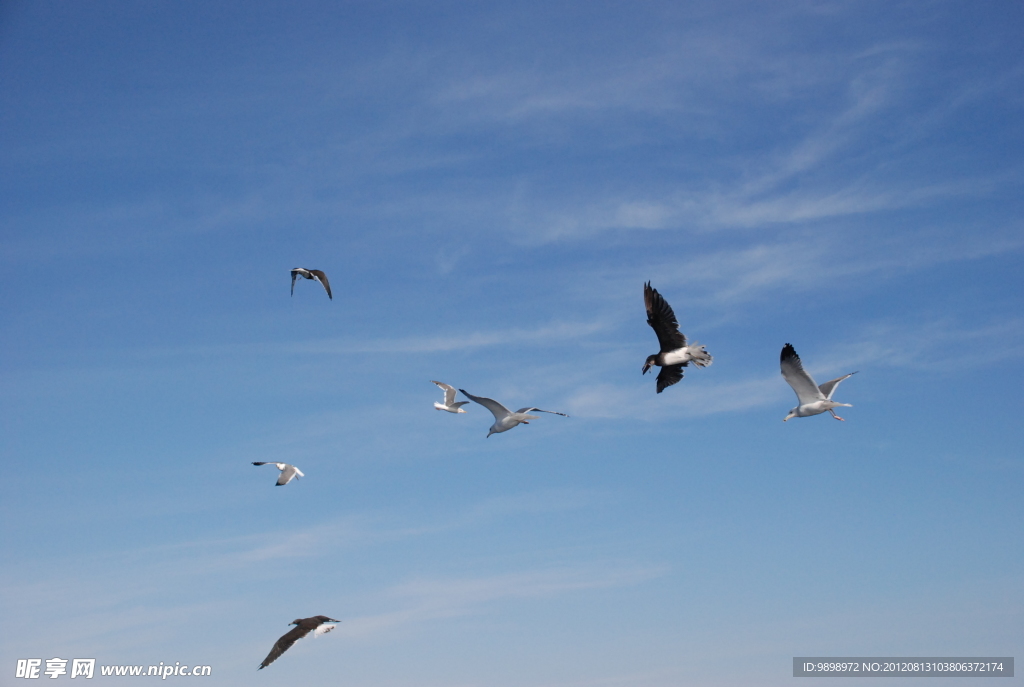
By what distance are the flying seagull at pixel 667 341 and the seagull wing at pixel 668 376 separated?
561 millimetres

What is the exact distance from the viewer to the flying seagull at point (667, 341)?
35.8 metres

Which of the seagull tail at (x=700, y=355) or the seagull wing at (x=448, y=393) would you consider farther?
the seagull wing at (x=448, y=393)

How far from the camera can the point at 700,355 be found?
120 feet

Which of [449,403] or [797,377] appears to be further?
[449,403]

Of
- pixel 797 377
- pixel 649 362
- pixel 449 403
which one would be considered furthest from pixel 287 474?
pixel 797 377

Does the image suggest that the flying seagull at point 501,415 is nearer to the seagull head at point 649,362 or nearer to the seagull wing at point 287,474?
the seagull head at point 649,362

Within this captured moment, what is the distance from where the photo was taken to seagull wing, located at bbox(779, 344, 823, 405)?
34.6 meters

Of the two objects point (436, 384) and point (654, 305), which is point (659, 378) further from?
point (436, 384)

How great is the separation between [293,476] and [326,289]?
29.8 ft

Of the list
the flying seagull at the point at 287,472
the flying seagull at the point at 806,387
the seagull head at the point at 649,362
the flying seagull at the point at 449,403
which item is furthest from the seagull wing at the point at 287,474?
the flying seagull at the point at 806,387

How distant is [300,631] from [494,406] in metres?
12.1

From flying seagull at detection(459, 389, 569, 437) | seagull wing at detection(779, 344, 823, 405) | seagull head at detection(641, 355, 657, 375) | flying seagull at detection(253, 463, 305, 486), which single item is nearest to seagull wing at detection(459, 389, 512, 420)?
flying seagull at detection(459, 389, 569, 437)

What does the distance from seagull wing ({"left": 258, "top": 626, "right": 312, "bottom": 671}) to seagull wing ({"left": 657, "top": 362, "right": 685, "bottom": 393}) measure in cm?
1752

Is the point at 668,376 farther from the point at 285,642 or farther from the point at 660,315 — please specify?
the point at 285,642
